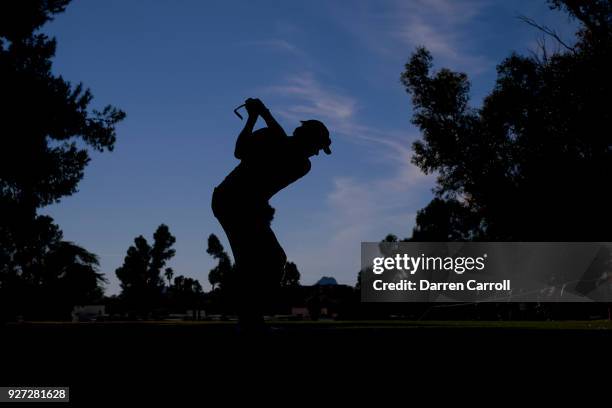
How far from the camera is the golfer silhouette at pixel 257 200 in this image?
6.66 m

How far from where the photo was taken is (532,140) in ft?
104

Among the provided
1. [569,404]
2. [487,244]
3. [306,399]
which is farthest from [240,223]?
[487,244]

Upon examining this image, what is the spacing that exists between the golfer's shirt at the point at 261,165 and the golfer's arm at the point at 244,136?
0.02 meters

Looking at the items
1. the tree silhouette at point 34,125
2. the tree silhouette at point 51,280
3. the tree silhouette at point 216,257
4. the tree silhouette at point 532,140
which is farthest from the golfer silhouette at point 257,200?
the tree silhouette at point 216,257

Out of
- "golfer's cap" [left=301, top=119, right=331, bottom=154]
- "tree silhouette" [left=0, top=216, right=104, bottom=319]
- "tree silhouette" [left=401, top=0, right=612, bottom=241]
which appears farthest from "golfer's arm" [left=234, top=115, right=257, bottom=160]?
"tree silhouette" [left=0, top=216, right=104, bottom=319]

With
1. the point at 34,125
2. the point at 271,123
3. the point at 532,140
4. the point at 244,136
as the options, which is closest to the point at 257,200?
the point at 244,136

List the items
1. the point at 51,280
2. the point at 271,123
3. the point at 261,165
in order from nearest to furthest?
the point at 261,165 < the point at 271,123 < the point at 51,280

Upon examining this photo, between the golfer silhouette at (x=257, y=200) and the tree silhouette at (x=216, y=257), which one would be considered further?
the tree silhouette at (x=216, y=257)

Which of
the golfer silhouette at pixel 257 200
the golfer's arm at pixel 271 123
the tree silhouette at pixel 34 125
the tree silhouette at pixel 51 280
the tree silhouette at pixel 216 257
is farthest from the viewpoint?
the tree silhouette at pixel 216 257

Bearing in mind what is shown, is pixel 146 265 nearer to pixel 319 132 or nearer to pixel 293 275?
pixel 293 275

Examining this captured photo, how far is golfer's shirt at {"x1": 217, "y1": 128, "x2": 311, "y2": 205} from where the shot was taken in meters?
6.68

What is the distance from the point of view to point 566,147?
102ft

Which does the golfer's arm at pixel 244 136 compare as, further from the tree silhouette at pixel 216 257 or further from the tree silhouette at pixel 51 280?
the tree silhouette at pixel 216 257

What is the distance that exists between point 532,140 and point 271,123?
27.8 m
